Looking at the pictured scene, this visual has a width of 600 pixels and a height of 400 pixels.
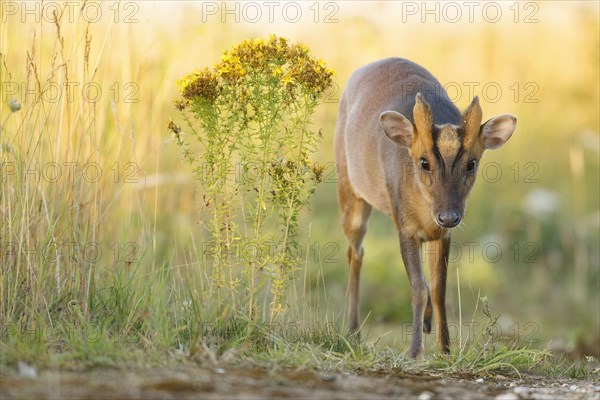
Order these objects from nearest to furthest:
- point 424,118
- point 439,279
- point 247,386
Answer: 1. point 247,386
2. point 424,118
3. point 439,279

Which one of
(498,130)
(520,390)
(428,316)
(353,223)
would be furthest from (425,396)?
(353,223)

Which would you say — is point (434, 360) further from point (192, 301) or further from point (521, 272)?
point (521, 272)

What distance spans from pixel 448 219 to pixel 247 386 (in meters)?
2.00

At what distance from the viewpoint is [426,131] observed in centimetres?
592

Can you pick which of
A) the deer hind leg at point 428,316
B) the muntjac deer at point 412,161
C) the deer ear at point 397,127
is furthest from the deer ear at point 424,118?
the deer hind leg at point 428,316

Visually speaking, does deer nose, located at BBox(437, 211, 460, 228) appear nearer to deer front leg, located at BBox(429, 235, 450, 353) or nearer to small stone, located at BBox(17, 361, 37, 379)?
deer front leg, located at BBox(429, 235, 450, 353)

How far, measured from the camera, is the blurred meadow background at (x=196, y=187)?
5551mm

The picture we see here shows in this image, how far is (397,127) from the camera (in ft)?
20.2

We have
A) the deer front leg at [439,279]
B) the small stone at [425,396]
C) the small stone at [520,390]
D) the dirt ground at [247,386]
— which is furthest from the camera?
the deer front leg at [439,279]

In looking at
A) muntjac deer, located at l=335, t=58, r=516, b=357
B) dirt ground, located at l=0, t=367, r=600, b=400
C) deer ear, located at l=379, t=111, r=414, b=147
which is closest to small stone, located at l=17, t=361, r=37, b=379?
dirt ground, located at l=0, t=367, r=600, b=400

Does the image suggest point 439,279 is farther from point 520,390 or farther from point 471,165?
point 520,390

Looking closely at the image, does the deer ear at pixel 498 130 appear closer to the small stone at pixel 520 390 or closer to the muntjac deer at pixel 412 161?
the muntjac deer at pixel 412 161

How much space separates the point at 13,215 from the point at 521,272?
6.53 meters

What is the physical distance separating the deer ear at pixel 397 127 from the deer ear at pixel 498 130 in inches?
18.2
